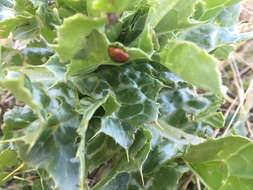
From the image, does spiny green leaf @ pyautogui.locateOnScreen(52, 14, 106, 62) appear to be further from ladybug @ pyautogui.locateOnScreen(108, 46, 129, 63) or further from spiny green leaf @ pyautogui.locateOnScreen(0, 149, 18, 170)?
spiny green leaf @ pyautogui.locateOnScreen(0, 149, 18, 170)

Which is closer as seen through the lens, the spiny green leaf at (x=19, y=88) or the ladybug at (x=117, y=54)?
the spiny green leaf at (x=19, y=88)

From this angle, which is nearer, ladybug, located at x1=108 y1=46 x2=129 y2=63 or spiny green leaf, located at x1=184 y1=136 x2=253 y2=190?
ladybug, located at x1=108 y1=46 x2=129 y2=63

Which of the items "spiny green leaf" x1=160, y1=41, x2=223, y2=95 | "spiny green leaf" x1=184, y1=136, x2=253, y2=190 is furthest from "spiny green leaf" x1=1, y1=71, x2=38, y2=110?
"spiny green leaf" x1=184, y1=136, x2=253, y2=190

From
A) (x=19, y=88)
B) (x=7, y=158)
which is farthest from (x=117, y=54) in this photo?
(x=7, y=158)

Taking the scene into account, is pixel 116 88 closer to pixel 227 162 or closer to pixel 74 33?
pixel 74 33

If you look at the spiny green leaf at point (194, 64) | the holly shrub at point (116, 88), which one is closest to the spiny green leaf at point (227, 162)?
the holly shrub at point (116, 88)

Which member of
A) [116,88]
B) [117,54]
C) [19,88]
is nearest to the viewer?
[19,88]

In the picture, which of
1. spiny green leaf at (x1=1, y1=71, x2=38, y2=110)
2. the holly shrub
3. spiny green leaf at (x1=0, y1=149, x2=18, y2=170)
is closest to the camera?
spiny green leaf at (x1=1, y1=71, x2=38, y2=110)

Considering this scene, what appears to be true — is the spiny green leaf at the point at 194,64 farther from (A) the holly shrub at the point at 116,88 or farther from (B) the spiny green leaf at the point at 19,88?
(B) the spiny green leaf at the point at 19,88
